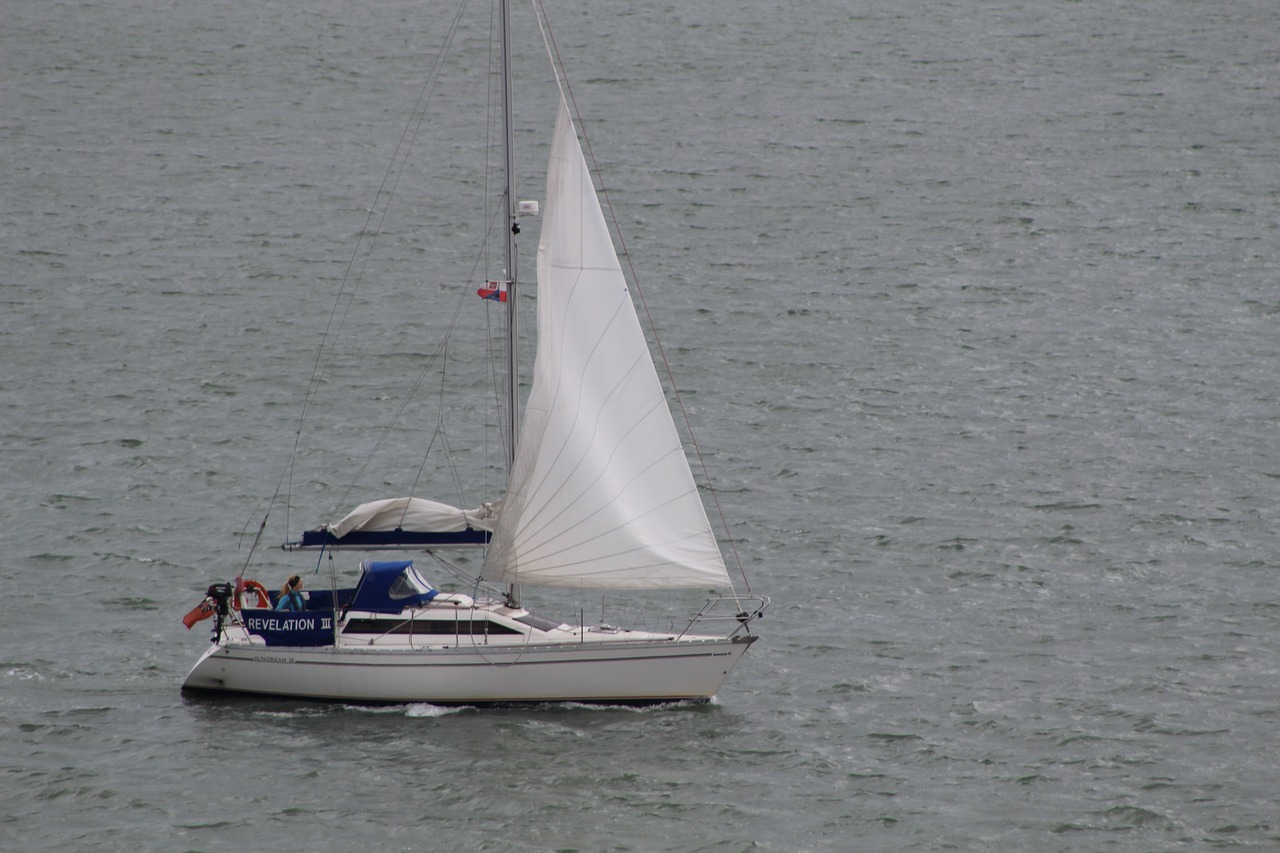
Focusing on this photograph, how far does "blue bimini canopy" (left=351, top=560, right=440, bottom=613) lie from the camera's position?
36188 millimetres

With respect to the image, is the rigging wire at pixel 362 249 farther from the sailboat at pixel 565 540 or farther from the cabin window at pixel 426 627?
the sailboat at pixel 565 540

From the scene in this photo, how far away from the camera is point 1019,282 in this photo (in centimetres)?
6625

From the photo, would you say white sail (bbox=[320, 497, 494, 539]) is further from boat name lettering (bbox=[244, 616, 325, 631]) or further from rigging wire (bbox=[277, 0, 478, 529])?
rigging wire (bbox=[277, 0, 478, 529])

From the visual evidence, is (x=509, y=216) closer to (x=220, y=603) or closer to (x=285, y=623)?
(x=285, y=623)

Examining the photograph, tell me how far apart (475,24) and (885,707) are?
69.4 meters

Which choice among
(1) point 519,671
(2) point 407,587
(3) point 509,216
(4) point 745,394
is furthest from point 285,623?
(4) point 745,394

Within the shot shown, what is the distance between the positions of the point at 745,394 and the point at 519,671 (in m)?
22.8

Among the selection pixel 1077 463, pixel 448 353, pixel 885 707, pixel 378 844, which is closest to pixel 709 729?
pixel 885 707

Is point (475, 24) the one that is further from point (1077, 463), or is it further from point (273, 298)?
point (1077, 463)

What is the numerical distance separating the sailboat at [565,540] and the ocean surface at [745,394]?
2.71 ft

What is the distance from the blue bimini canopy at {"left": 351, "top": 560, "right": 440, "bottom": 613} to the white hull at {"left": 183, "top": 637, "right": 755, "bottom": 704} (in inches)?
50.7

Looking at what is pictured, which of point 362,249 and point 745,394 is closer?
point 745,394

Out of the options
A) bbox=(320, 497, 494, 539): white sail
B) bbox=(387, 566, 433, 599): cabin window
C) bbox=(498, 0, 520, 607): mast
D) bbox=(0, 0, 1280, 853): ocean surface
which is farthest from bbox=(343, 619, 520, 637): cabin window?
bbox=(498, 0, 520, 607): mast

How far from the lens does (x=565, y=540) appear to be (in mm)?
35438
